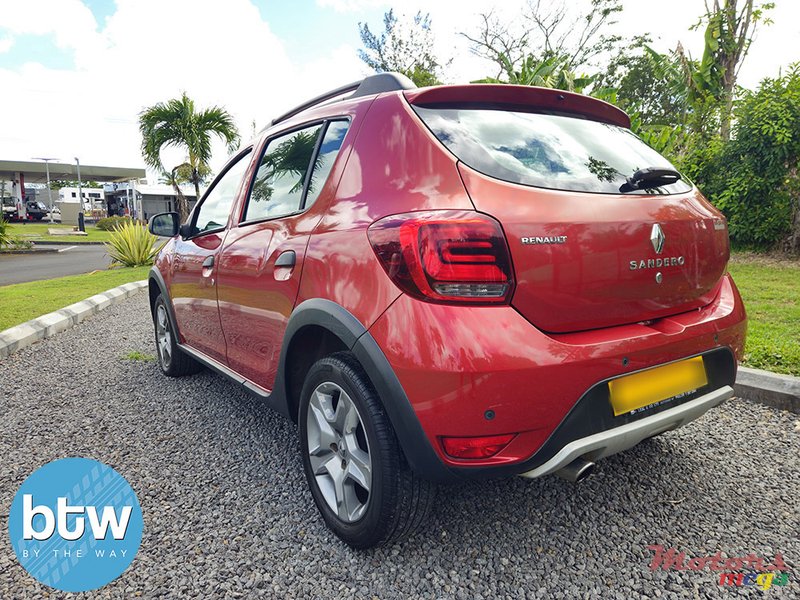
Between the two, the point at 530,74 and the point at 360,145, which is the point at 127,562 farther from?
the point at 530,74

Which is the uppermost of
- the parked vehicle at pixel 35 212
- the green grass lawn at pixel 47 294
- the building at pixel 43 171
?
the building at pixel 43 171

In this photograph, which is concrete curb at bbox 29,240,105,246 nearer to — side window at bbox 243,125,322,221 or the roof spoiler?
side window at bbox 243,125,322,221

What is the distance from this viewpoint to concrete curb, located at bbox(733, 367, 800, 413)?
3.16 meters

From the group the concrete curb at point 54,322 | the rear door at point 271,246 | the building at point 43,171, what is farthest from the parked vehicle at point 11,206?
the rear door at point 271,246

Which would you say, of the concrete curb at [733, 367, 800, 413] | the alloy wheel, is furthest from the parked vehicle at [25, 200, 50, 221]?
the concrete curb at [733, 367, 800, 413]

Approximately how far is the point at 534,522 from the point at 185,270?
8.32ft

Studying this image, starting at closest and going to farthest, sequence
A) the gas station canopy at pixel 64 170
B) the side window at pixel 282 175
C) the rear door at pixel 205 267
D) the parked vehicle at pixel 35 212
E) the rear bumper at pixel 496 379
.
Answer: the rear bumper at pixel 496 379
the side window at pixel 282 175
the rear door at pixel 205 267
the gas station canopy at pixel 64 170
the parked vehicle at pixel 35 212

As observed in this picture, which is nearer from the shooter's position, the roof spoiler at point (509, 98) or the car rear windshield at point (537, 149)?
the car rear windshield at point (537, 149)

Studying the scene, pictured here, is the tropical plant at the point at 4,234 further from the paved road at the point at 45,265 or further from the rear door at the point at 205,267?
the rear door at the point at 205,267

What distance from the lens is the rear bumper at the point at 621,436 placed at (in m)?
1.69

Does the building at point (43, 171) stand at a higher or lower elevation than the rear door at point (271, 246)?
higher

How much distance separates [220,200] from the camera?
132 inches

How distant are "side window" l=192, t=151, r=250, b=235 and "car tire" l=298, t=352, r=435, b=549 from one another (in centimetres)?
145

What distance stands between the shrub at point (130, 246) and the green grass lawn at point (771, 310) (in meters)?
12.0
